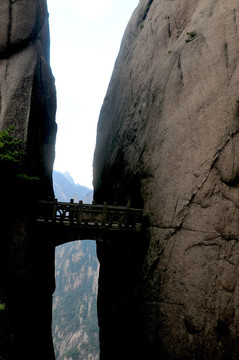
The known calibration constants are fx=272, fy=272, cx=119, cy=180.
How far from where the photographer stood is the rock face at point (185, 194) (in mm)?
11062

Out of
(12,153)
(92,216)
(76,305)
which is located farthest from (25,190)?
(76,305)

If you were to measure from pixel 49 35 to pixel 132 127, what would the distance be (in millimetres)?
12065

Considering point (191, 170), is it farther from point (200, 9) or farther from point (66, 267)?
point (66, 267)

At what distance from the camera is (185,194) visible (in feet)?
41.2

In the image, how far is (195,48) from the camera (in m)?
14.1

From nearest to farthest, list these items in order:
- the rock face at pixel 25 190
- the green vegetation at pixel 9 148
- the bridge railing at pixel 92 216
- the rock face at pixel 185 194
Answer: the rock face at pixel 185 194, the green vegetation at pixel 9 148, the rock face at pixel 25 190, the bridge railing at pixel 92 216

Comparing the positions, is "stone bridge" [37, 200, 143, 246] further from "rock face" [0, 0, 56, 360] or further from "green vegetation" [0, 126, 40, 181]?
"green vegetation" [0, 126, 40, 181]

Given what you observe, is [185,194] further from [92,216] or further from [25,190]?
[25,190]

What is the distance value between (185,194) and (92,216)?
498cm

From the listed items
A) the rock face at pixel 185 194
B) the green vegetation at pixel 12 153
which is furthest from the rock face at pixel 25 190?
the rock face at pixel 185 194

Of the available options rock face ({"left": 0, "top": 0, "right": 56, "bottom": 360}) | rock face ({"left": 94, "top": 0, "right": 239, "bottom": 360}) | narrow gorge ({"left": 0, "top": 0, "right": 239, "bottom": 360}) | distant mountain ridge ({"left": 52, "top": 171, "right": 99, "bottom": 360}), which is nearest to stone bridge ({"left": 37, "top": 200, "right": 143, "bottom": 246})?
A: narrow gorge ({"left": 0, "top": 0, "right": 239, "bottom": 360})

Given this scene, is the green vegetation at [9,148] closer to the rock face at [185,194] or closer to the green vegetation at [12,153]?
the green vegetation at [12,153]

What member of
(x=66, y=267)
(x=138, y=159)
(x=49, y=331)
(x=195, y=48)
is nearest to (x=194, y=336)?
(x=138, y=159)

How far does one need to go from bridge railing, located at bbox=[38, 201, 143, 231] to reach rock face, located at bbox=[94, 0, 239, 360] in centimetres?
80
